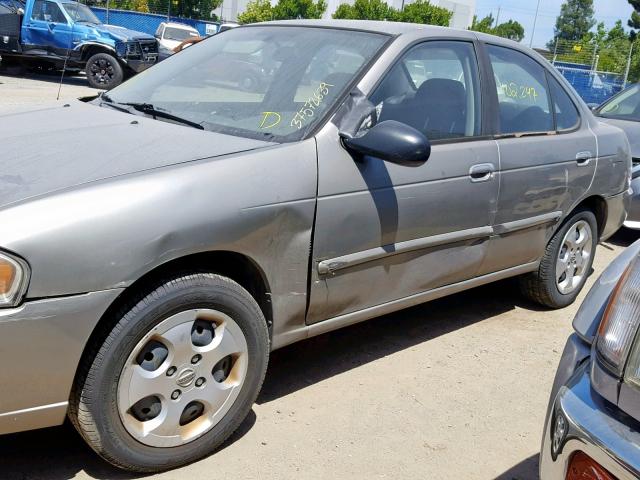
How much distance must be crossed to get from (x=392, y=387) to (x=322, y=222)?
3.46ft

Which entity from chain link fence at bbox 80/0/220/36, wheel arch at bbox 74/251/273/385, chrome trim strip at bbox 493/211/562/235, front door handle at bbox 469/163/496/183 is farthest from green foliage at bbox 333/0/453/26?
wheel arch at bbox 74/251/273/385

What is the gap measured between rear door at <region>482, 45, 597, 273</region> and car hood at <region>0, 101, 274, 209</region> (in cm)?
158

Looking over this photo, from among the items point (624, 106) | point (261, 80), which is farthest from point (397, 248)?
point (624, 106)

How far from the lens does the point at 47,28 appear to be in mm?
17219

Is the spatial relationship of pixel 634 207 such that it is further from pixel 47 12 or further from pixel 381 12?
pixel 381 12

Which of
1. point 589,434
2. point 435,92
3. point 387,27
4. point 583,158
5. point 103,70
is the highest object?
point 387,27

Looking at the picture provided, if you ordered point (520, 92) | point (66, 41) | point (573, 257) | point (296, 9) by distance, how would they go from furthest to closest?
1. point (296, 9)
2. point (66, 41)
3. point (573, 257)
4. point (520, 92)

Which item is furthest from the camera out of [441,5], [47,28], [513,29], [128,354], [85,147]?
[513,29]

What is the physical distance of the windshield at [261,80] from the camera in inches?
122

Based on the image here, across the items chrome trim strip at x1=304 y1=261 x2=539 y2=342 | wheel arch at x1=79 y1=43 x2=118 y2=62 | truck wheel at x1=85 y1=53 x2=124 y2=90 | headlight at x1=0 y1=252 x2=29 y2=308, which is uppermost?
headlight at x1=0 y1=252 x2=29 y2=308

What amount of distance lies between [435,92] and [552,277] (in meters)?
1.64

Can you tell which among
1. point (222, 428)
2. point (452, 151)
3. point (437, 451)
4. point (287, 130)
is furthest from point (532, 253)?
point (222, 428)

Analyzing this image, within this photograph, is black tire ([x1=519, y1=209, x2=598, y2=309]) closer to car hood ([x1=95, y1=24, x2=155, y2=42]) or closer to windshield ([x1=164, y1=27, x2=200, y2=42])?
car hood ([x1=95, y1=24, x2=155, y2=42])

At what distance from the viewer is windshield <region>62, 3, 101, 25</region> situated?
17.5m
